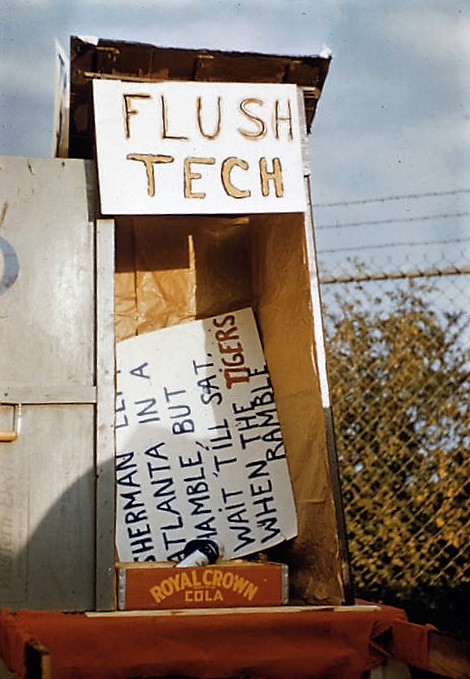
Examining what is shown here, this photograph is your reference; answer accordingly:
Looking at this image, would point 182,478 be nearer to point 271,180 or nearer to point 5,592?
point 5,592

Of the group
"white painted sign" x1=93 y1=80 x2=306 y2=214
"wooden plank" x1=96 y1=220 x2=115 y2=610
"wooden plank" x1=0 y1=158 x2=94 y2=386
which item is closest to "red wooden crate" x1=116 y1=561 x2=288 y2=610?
"wooden plank" x1=96 y1=220 x2=115 y2=610

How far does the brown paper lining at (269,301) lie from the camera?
3.49m

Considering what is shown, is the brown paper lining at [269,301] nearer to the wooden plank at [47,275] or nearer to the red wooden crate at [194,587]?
the red wooden crate at [194,587]

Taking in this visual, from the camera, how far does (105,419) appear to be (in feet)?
10.5

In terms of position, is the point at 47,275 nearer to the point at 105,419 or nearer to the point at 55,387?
the point at 55,387

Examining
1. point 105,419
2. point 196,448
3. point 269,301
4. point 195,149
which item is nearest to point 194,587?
point 105,419

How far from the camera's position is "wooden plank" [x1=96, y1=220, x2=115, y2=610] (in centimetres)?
307

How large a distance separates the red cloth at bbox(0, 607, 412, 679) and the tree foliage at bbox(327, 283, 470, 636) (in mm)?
1554

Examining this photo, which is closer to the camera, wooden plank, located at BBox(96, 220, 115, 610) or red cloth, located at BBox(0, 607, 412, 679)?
red cloth, located at BBox(0, 607, 412, 679)

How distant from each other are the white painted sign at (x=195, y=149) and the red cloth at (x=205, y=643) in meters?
1.59

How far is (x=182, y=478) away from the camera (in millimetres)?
3846

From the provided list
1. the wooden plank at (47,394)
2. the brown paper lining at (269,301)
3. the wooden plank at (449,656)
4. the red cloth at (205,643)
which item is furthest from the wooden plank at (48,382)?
the wooden plank at (449,656)

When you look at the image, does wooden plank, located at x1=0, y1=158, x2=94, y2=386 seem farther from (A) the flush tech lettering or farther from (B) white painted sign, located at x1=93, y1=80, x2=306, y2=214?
(A) the flush tech lettering

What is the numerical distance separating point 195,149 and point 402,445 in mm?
1801
